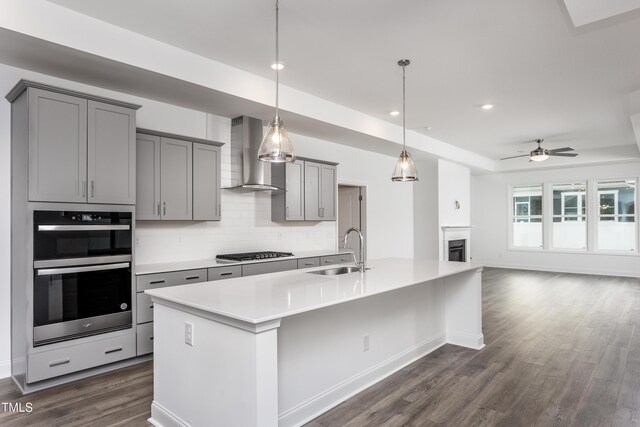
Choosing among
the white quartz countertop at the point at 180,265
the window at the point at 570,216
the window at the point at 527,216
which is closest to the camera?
the white quartz countertop at the point at 180,265

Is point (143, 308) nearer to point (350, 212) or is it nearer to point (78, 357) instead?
point (78, 357)

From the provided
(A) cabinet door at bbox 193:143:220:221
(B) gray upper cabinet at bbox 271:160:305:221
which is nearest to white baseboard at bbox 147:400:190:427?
(A) cabinet door at bbox 193:143:220:221

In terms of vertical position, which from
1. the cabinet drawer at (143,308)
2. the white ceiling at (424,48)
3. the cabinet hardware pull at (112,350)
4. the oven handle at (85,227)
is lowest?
the cabinet hardware pull at (112,350)

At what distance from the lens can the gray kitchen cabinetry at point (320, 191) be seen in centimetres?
562

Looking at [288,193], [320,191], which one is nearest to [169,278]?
[288,193]

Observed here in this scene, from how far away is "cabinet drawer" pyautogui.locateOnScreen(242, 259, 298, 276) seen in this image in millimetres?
4363

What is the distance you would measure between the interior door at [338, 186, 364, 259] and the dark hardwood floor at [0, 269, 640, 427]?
9.85 ft

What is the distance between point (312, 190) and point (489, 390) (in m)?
3.47

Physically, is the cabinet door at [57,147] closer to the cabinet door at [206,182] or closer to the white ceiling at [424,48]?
the white ceiling at [424,48]

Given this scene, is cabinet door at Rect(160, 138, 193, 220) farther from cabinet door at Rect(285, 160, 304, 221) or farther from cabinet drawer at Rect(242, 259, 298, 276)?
cabinet door at Rect(285, 160, 304, 221)

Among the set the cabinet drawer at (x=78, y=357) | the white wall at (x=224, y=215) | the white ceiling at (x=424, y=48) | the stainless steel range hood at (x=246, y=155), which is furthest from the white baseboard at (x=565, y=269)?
the cabinet drawer at (x=78, y=357)

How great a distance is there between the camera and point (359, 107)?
5297 millimetres

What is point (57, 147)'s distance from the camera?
119 inches

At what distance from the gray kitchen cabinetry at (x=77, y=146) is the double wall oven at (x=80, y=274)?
0.19m
